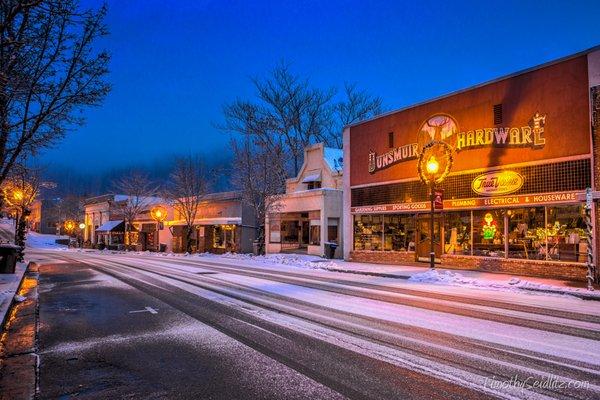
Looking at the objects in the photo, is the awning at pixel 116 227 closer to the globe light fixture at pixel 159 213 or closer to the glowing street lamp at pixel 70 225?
the globe light fixture at pixel 159 213

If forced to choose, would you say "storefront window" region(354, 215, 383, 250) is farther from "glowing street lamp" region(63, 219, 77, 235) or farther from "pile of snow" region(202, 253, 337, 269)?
"glowing street lamp" region(63, 219, 77, 235)

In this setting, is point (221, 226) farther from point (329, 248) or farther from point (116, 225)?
point (116, 225)

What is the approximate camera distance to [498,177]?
2059 centimetres

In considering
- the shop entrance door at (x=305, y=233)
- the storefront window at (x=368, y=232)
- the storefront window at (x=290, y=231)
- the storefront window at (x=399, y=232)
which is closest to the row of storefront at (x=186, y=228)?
the storefront window at (x=290, y=231)

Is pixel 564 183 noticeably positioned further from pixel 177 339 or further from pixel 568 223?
pixel 177 339

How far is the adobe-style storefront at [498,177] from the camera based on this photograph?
1794 centimetres

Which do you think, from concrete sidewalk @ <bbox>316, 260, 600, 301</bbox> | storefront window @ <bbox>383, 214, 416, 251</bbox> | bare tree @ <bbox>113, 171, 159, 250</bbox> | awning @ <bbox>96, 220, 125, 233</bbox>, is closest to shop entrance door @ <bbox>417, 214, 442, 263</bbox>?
storefront window @ <bbox>383, 214, 416, 251</bbox>

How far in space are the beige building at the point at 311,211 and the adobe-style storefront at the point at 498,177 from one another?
4.32m

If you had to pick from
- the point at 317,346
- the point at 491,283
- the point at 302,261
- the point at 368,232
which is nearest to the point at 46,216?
the point at 302,261

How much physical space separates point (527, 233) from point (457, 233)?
3.79 m

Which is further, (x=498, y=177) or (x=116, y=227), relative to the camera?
(x=116, y=227)

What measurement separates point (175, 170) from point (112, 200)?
100 ft

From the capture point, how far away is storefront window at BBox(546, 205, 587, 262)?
57.9 feet

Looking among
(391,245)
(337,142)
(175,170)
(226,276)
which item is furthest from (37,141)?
(337,142)
